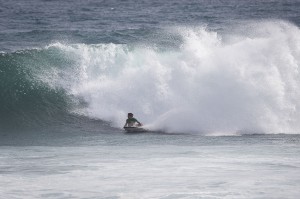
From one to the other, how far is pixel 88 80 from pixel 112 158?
32.5ft

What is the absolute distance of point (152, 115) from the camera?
962 inches

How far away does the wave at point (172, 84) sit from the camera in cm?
2267

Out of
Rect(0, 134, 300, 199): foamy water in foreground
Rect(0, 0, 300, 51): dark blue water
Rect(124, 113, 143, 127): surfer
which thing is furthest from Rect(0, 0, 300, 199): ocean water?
Rect(124, 113, 143, 127): surfer

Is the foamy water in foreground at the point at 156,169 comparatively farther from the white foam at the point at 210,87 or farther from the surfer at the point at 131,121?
the white foam at the point at 210,87

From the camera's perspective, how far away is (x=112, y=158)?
17641 millimetres

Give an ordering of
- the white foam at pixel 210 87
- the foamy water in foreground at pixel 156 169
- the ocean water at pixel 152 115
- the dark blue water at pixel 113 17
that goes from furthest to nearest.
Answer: the dark blue water at pixel 113 17, the white foam at pixel 210 87, the ocean water at pixel 152 115, the foamy water in foreground at pixel 156 169

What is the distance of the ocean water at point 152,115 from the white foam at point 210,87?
0.13 ft

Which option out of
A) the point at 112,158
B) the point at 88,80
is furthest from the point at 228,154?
the point at 88,80

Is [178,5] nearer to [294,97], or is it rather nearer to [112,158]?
[294,97]

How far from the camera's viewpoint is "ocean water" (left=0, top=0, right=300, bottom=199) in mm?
15216

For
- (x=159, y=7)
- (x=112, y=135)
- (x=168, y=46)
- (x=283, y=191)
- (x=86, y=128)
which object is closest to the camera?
(x=283, y=191)

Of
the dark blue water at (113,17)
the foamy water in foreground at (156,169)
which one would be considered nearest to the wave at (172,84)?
the foamy water in foreground at (156,169)

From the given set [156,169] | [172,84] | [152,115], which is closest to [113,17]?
[172,84]

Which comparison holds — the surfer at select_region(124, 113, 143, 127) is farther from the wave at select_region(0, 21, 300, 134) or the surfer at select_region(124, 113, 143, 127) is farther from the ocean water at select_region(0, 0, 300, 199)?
the wave at select_region(0, 21, 300, 134)
